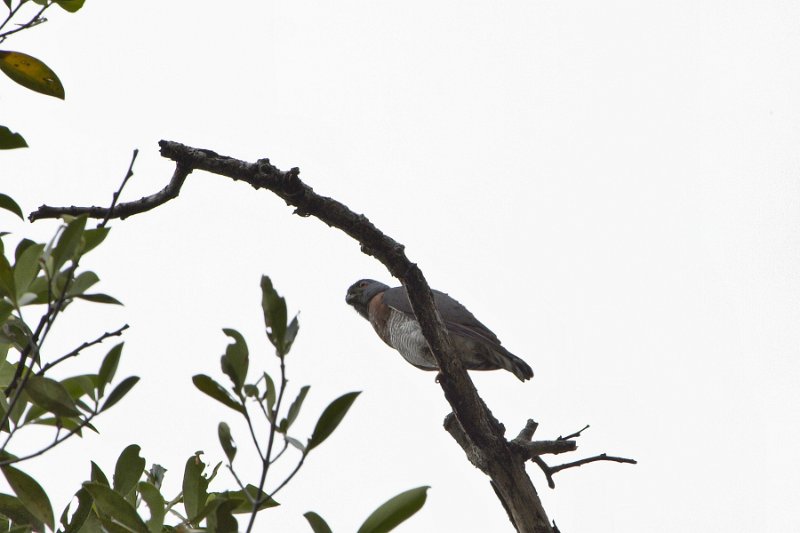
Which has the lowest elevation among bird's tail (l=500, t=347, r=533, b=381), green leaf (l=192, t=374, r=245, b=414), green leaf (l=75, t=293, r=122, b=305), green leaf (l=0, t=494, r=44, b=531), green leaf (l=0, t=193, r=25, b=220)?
green leaf (l=0, t=494, r=44, b=531)

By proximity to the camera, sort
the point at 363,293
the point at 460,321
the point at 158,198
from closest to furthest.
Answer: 1. the point at 158,198
2. the point at 460,321
3. the point at 363,293

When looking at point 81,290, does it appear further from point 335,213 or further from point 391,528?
point 335,213

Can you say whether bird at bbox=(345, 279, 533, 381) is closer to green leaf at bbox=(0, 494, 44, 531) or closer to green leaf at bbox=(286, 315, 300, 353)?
green leaf at bbox=(0, 494, 44, 531)

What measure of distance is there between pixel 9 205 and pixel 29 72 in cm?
50

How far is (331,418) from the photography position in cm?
193

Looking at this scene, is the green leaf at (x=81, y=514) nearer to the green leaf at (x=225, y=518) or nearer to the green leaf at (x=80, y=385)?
the green leaf at (x=80, y=385)

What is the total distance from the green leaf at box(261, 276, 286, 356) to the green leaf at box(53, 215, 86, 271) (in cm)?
55

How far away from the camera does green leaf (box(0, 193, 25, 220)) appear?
8.19ft

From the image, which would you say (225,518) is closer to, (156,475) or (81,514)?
(81,514)

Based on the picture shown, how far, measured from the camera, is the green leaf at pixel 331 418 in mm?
1909

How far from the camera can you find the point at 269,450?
176 centimetres

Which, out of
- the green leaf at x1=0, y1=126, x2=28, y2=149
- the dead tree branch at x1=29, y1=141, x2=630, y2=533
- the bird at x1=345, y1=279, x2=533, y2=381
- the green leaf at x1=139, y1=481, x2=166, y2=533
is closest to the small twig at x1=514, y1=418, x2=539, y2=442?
the dead tree branch at x1=29, y1=141, x2=630, y2=533

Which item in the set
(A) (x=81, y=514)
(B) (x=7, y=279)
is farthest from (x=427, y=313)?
(B) (x=7, y=279)

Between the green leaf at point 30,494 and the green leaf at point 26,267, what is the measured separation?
53 centimetres
